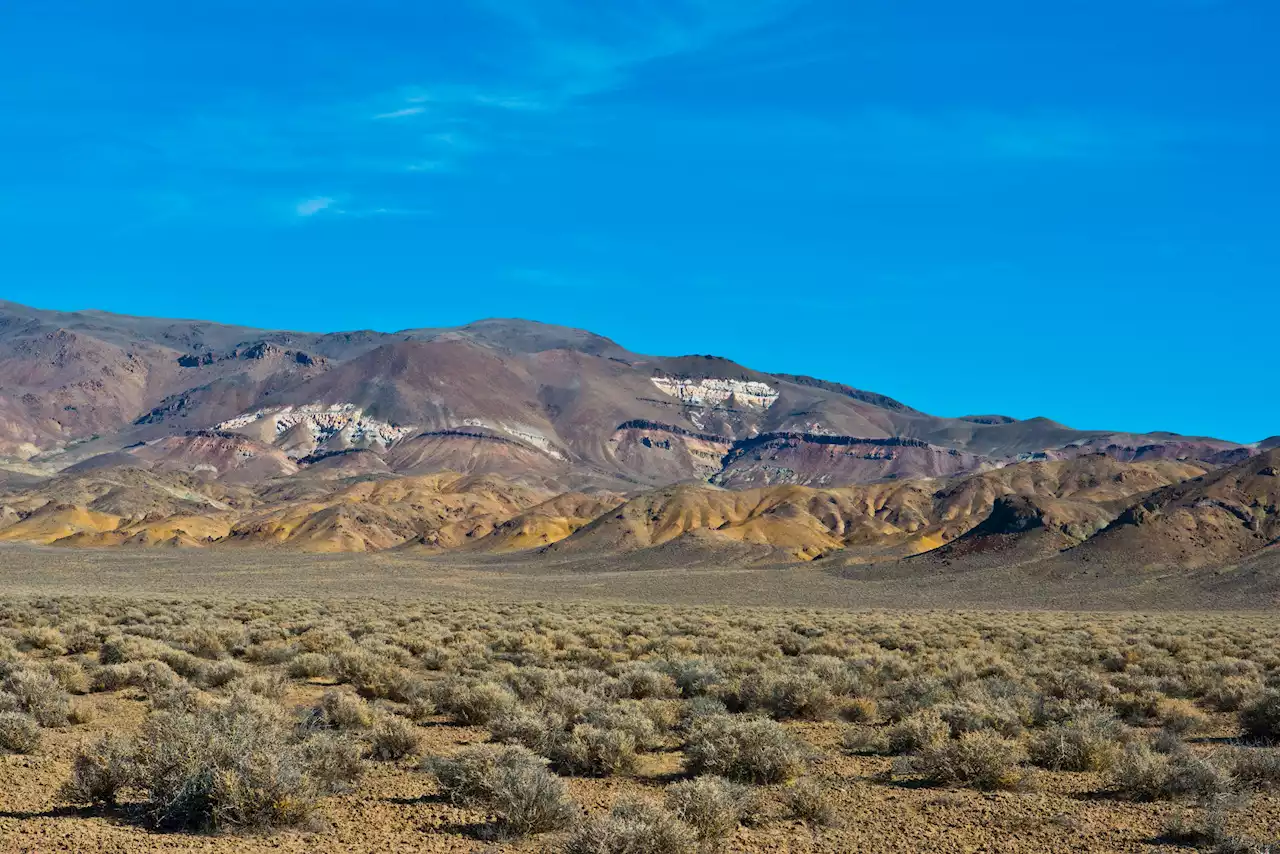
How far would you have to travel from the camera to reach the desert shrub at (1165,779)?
11.5 meters

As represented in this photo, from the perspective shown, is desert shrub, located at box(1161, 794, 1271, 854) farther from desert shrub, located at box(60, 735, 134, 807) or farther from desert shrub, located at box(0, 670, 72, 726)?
desert shrub, located at box(0, 670, 72, 726)

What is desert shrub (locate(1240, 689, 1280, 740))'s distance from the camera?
15.9 m

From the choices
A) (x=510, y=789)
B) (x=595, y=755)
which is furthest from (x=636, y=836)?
(x=595, y=755)

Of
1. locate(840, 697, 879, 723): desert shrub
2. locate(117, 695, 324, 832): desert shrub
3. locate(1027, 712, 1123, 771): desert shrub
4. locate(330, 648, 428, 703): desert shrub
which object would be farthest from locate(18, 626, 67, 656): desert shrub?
locate(1027, 712, 1123, 771): desert shrub

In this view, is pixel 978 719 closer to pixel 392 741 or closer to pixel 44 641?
pixel 392 741

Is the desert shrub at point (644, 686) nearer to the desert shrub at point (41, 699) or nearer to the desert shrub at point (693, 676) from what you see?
the desert shrub at point (693, 676)

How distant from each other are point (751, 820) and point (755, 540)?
401 feet

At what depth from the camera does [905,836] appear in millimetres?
10477

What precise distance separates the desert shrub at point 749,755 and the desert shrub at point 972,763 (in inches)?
56.9

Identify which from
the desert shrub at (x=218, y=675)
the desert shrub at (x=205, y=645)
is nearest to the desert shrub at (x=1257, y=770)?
the desert shrub at (x=218, y=675)

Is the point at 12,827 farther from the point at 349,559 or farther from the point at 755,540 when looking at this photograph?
the point at 755,540

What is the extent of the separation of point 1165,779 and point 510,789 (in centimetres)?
683

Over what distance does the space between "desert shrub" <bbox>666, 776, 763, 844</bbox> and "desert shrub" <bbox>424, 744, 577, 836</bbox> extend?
1.02m

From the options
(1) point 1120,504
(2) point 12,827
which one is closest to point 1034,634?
(2) point 12,827
